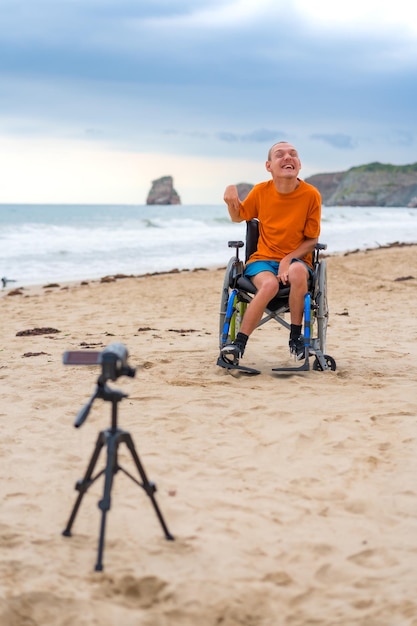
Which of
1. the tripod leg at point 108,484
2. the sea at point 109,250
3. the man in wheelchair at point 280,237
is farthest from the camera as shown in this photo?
the sea at point 109,250

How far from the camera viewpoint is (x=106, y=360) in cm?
→ 261

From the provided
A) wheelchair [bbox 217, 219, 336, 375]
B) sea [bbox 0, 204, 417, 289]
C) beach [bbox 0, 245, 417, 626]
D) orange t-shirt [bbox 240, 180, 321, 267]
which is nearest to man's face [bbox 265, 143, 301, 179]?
orange t-shirt [bbox 240, 180, 321, 267]

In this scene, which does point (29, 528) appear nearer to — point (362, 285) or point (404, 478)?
point (404, 478)

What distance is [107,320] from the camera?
8.91 metres

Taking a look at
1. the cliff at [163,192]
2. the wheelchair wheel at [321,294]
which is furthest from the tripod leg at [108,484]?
the cliff at [163,192]

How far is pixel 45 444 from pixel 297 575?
181 centimetres

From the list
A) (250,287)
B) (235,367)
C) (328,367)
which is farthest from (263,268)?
(328,367)

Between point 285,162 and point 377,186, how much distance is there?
13034 cm

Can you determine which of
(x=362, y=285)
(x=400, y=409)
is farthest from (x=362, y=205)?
(x=400, y=409)

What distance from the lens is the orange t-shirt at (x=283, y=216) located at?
5.84 meters

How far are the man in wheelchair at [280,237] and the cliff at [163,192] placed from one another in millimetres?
101621

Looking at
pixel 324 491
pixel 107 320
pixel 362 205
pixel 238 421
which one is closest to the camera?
pixel 324 491

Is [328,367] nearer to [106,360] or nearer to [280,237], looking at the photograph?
[280,237]

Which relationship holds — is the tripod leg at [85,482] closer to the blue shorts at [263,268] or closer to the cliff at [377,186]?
the blue shorts at [263,268]
